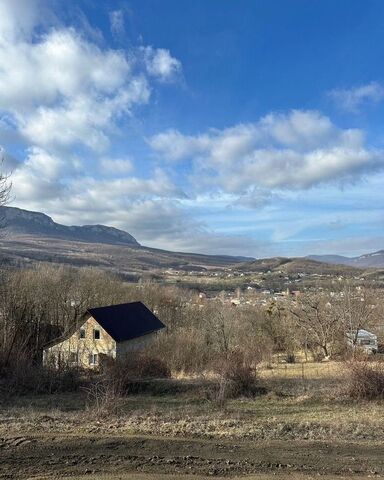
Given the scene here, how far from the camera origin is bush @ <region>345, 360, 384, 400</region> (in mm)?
16406

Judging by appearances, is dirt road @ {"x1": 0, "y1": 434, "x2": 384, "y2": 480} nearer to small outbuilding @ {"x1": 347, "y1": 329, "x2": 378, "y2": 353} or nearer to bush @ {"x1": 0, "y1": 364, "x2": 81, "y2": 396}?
bush @ {"x1": 0, "y1": 364, "x2": 81, "y2": 396}

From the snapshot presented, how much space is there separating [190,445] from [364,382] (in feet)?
31.8

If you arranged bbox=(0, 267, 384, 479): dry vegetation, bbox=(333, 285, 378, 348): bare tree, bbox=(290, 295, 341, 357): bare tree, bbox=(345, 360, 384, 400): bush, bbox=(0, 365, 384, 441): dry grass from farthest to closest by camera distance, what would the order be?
bbox=(290, 295, 341, 357): bare tree < bbox=(333, 285, 378, 348): bare tree < bbox=(345, 360, 384, 400): bush < bbox=(0, 365, 384, 441): dry grass < bbox=(0, 267, 384, 479): dry vegetation

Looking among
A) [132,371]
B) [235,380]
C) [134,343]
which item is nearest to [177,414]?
[235,380]

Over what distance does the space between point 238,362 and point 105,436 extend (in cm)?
1053

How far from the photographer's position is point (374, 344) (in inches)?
1748

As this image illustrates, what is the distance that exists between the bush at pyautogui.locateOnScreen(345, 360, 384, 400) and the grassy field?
174 centimetres

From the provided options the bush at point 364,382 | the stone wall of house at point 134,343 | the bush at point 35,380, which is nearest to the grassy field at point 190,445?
the bush at point 364,382

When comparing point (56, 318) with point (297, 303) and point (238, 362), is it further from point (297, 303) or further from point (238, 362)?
point (238, 362)

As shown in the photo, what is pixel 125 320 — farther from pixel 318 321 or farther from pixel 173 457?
pixel 173 457

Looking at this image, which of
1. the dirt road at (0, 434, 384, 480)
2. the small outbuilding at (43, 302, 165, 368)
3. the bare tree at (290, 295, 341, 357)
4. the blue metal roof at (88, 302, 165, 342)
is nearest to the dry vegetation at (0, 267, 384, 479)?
the dirt road at (0, 434, 384, 480)

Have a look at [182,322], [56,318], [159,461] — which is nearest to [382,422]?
[159,461]

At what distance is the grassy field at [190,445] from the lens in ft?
25.3

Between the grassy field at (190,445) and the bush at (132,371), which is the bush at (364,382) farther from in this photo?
the bush at (132,371)
